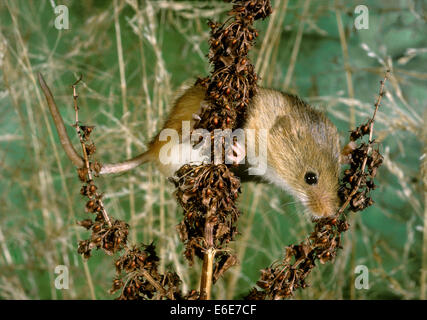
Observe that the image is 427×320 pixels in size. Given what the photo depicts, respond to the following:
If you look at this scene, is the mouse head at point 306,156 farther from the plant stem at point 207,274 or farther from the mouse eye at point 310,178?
the plant stem at point 207,274

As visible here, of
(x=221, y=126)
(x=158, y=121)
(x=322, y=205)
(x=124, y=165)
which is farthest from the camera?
(x=158, y=121)

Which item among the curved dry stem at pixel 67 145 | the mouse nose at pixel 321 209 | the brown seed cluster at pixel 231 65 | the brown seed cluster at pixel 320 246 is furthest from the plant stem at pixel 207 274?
the mouse nose at pixel 321 209

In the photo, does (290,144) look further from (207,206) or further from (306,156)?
(207,206)

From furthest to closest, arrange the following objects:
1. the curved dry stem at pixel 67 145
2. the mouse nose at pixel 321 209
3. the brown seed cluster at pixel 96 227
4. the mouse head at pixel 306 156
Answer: the mouse head at pixel 306 156
the mouse nose at pixel 321 209
the curved dry stem at pixel 67 145
the brown seed cluster at pixel 96 227

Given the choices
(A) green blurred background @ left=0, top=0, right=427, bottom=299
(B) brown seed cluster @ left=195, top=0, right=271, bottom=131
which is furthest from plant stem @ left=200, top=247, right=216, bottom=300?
(A) green blurred background @ left=0, top=0, right=427, bottom=299

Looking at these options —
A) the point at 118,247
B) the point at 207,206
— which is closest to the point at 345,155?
the point at 207,206

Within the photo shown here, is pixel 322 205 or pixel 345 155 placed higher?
pixel 345 155
